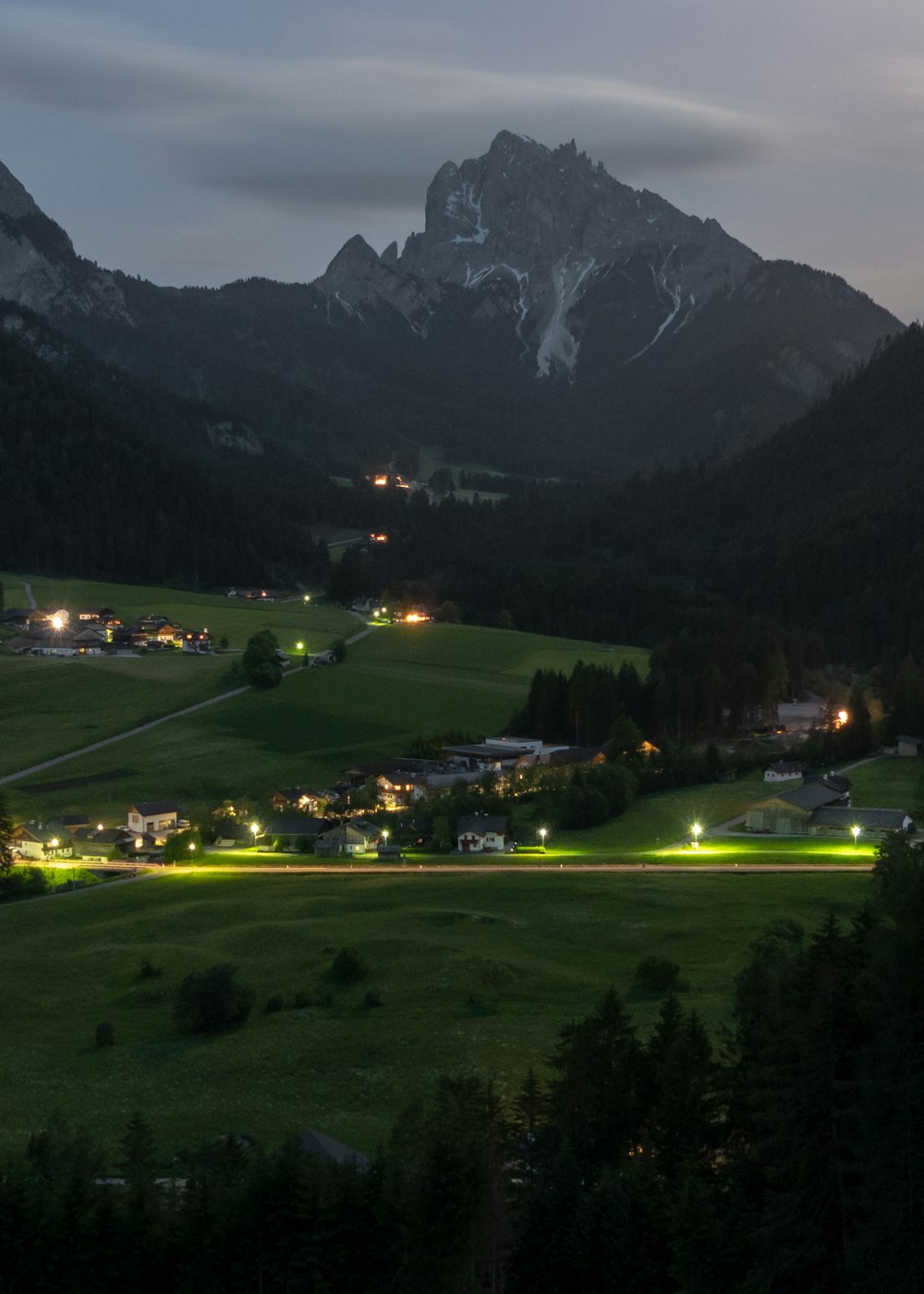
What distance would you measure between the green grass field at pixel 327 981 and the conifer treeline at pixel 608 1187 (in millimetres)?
5076

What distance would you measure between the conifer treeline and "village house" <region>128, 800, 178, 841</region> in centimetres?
5157

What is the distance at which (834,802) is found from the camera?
85.8 metres

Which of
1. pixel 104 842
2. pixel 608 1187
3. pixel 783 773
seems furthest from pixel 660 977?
pixel 783 773

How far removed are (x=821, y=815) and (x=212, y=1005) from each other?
41918 mm

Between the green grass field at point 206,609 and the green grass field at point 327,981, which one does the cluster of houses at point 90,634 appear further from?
the green grass field at point 327,981

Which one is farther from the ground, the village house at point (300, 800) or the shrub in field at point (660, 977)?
the village house at point (300, 800)

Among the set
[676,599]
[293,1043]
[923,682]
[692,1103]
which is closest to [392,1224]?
[692,1103]

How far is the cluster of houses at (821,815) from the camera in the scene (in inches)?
3177

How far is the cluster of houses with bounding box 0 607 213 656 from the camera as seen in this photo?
145 meters

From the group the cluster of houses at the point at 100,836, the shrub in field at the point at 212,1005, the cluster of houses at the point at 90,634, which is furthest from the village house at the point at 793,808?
the cluster of houses at the point at 90,634

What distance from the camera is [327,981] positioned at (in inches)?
2112

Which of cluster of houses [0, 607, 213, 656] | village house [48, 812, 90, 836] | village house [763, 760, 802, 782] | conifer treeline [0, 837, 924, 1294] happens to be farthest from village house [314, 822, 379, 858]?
cluster of houses [0, 607, 213, 656]

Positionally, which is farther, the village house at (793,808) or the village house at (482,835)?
the village house at (793,808)

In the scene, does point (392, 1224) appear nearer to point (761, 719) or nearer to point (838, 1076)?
point (838, 1076)
